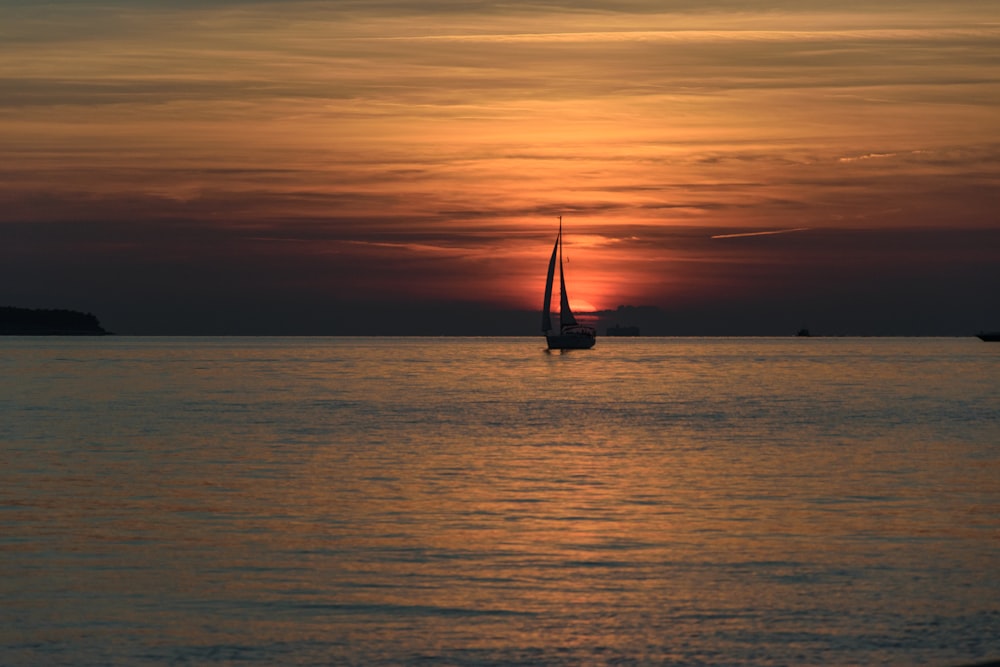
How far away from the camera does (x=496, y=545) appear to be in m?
26.5

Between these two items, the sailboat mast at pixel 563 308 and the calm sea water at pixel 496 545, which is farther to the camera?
the sailboat mast at pixel 563 308

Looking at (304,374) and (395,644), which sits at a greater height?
(395,644)

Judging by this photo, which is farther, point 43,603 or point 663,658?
point 43,603

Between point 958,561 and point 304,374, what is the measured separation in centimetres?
12239

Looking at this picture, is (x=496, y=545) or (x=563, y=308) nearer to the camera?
(x=496, y=545)

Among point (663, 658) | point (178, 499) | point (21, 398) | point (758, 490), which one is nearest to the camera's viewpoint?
point (663, 658)

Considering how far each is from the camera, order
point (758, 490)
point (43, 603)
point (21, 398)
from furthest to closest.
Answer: point (21, 398) → point (758, 490) → point (43, 603)

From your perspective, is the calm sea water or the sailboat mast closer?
the calm sea water

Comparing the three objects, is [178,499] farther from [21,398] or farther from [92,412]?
[21,398]

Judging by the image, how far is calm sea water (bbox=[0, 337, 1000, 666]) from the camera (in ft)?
60.8

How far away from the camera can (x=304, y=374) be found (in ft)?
470

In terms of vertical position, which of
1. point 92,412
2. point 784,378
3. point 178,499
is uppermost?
point 178,499

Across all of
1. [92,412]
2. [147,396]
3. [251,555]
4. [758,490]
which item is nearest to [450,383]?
[147,396]

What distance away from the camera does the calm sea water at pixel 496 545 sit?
730 inches
